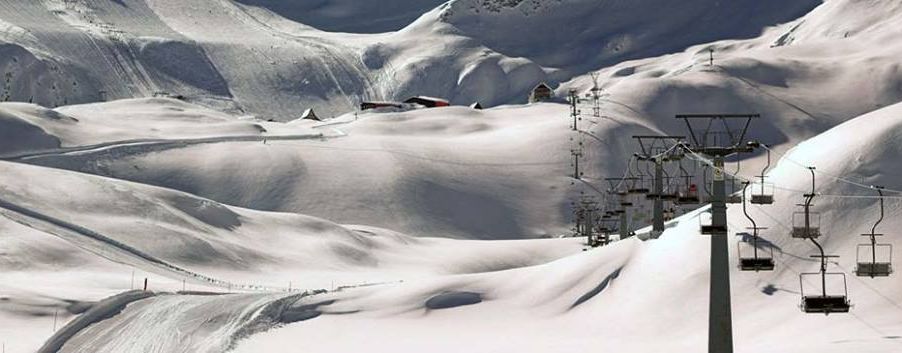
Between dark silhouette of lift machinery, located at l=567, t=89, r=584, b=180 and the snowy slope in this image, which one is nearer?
the snowy slope

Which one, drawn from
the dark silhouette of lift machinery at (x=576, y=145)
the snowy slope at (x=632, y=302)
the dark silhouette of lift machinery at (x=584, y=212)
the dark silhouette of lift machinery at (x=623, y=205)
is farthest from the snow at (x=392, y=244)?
the dark silhouette of lift machinery at (x=623, y=205)

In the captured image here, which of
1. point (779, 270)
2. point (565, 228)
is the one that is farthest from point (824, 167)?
point (565, 228)

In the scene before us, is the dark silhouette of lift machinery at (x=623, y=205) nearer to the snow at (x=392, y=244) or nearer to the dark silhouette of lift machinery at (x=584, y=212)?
the dark silhouette of lift machinery at (x=584, y=212)

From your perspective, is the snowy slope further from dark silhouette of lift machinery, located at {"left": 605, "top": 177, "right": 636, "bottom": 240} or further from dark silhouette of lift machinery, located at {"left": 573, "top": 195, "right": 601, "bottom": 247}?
dark silhouette of lift machinery, located at {"left": 573, "top": 195, "right": 601, "bottom": 247}

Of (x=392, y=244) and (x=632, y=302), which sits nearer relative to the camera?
(x=632, y=302)

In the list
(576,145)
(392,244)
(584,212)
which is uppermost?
(576,145)

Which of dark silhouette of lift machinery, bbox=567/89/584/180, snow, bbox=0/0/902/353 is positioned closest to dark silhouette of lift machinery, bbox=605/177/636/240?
snow, bbox=0/0/902/353

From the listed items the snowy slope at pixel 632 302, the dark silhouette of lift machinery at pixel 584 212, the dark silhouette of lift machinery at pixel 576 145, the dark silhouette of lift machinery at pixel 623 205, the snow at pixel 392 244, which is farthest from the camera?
the dark silhouette of lift machinery at pixel 576 145

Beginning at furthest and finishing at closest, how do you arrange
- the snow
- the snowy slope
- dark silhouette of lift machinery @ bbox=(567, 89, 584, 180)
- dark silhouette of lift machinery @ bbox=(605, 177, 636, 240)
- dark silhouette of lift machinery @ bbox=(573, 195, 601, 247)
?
dark silhouette of lift machinery @ bbox=(567, 89, 584, 180) < dark silhouette of lift machinery @ bbox=(573, 195, 601, 247) < dark silhouette of lift machinery @ bbox=(605, 177, 636, 240) < the snow < the snowy slope

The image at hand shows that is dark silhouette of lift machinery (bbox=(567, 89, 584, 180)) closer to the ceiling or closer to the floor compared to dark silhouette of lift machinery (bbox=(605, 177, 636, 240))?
closer to the ceiling

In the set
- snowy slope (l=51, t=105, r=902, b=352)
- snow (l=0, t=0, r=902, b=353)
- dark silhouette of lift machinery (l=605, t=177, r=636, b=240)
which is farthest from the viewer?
dark silhouette of lift machinery (l=605, t=177, r=636, b=240)

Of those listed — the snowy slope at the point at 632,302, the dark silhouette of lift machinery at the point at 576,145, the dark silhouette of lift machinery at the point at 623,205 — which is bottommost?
the snowy slope at the point at 632,302

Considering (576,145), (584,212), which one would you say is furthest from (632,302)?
(576,145)

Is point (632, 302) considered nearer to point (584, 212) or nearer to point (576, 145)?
point (584, 212)
